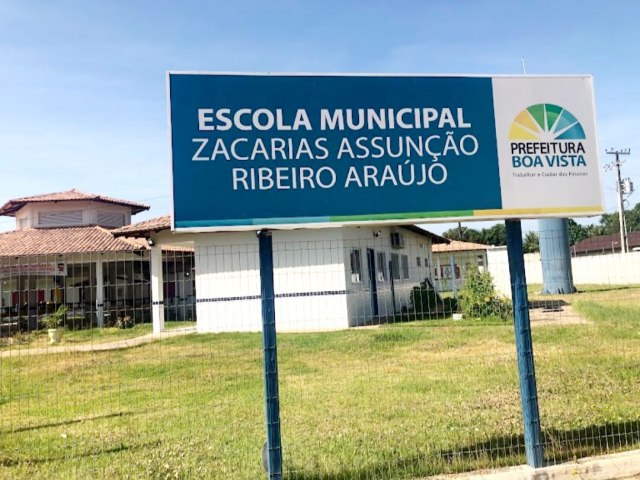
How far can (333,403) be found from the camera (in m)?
7.03

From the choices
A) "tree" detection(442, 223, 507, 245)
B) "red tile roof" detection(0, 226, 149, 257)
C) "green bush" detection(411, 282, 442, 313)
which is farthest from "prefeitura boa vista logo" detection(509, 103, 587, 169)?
"tree" detection(442, 223, 507, 245)

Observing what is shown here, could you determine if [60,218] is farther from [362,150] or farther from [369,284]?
[362,150]

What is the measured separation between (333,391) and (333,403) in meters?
0.70

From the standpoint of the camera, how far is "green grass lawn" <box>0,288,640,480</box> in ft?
16.3

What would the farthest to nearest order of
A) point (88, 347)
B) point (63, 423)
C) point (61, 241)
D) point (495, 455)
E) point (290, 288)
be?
point (61, 241) → point (290, 288) → point (88, 347) → point (63, 423) → point (495, 455)

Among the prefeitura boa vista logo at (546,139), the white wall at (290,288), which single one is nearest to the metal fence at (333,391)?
the white wall at (290,288)

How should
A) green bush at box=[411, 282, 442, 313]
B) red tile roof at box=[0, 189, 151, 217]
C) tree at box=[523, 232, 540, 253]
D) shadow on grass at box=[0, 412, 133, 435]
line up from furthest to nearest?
tree at box=[523, 232, 540, 253]
red tile roof at box=[0, 189, 151, 217]
green bush at box=[411, 282, 442, 313]
shadow on grass at box=[0, 412, 133, 435]

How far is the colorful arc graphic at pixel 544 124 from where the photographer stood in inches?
191

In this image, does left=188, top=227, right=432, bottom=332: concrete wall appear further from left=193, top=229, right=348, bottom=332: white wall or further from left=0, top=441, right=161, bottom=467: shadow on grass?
left=0, top=441, right=161, bottom=467: shadow on grass

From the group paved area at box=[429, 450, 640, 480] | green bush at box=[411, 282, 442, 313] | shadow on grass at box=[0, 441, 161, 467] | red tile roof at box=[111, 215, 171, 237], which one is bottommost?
paved area at box=[429, 450, 640, 480]

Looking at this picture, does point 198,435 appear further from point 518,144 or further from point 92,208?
point 92,208

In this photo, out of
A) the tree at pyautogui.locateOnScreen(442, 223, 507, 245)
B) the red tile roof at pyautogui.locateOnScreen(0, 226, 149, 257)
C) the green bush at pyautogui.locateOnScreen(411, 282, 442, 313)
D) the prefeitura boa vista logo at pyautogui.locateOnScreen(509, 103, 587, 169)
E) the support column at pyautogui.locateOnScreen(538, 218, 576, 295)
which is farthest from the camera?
the tree at pyautogui.locateOnScreen(442, 223, 507, 245)

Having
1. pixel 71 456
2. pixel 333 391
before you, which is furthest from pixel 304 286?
pixel 71 456

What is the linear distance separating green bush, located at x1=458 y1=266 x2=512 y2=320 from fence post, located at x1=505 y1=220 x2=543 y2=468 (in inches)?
380
